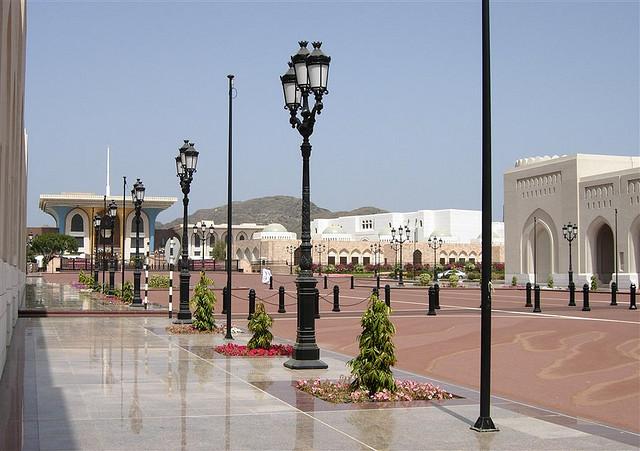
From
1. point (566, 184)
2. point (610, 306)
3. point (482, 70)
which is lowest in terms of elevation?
point (610, 306)

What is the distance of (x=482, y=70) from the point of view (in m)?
8.62

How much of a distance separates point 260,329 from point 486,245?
7.97 metres

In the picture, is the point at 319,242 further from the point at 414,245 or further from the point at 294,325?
the point at 294,325

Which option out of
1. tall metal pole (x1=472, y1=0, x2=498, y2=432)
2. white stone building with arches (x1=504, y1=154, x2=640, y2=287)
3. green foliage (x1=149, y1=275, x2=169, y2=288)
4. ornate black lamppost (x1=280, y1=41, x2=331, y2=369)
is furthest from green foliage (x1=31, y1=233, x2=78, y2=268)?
tall metal pole (x1=472, y1=0, x2=498, y2=432)

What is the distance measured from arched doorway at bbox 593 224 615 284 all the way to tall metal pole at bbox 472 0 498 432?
2433 inches

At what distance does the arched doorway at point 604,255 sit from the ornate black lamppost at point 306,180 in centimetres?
5730

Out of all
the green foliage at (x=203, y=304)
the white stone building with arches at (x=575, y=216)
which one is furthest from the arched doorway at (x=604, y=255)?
the green foliage at (x=203, y=304)

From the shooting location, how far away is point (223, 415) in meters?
9.16

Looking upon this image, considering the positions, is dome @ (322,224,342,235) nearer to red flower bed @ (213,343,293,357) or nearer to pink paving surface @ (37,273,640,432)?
pink paving surface @ (37,273,640,432)

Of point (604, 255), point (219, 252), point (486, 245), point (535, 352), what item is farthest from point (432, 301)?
point (219, 252)

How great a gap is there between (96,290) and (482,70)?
41.0 meters

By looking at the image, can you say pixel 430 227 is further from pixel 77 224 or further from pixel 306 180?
pixel 306 180

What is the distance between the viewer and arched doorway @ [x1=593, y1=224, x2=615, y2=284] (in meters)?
67.3

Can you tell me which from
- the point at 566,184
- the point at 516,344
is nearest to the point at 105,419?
the point at 516,344
